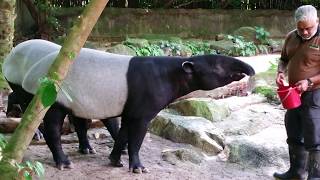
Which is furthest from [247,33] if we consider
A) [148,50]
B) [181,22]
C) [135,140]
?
[135,140]

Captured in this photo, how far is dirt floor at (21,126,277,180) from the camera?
16.1 ft

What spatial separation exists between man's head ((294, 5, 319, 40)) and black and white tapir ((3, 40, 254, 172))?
625mm

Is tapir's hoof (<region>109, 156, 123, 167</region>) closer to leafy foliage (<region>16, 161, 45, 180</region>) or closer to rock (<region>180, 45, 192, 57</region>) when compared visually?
leafy foliage (<region>16, 161, 45, 180</region>)

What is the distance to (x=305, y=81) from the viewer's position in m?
4.64

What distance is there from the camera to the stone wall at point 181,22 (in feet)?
47.4

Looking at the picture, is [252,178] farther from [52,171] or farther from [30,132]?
[30,132]

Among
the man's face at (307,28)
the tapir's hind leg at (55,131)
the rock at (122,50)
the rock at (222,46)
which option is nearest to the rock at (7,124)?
the tapir's hind leg at (55,131)

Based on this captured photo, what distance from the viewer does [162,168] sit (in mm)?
5266

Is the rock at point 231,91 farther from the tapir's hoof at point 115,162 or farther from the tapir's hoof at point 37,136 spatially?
the tapir's hoof at point 115,162

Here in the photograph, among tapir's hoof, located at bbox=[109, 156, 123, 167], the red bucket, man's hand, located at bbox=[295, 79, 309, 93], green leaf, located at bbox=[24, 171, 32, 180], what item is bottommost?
tapir's hoof, located at bbox=[109, 156, 123, 167]

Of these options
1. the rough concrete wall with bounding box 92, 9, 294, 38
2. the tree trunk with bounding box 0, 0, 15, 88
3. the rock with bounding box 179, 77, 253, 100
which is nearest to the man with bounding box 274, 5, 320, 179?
the rock with bounding box 179, 77, 253, 100

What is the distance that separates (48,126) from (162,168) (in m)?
1.16

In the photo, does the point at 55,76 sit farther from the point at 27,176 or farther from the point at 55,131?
the point at 55,131

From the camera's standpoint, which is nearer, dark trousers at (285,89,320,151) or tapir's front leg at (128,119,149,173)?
dark trousers at (285,89,320,151)
